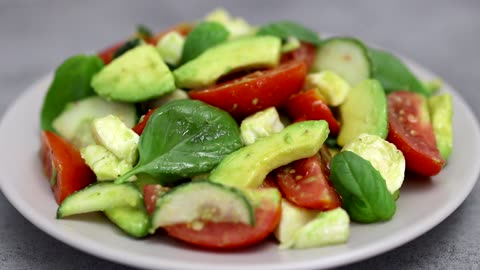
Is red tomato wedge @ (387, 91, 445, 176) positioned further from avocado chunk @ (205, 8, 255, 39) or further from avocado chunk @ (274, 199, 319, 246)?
avocado chunk @ (205, 8, 255, 39)

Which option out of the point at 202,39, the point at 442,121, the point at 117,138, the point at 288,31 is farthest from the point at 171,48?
the point at 442,121

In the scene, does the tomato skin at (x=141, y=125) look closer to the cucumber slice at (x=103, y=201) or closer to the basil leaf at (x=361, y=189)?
the cucumber slice at (x=103, y=201)

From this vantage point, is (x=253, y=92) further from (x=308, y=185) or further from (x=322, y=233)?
(x=322, y=233)

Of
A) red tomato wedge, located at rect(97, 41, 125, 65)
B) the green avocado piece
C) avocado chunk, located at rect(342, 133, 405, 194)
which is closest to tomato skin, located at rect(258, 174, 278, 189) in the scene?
avocado chunk, located at rect(342, 133, 405, 194)

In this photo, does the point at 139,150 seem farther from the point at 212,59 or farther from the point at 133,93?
the point at 212,59

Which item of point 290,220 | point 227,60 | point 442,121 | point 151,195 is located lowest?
point 442,121
